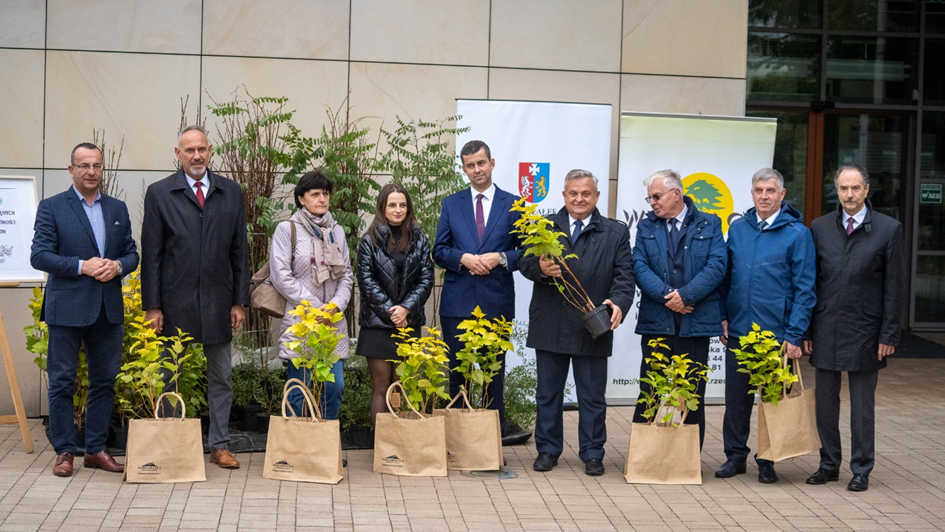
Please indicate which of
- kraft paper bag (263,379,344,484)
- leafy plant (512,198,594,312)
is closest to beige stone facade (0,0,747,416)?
leafy plant (512,198,594,312)

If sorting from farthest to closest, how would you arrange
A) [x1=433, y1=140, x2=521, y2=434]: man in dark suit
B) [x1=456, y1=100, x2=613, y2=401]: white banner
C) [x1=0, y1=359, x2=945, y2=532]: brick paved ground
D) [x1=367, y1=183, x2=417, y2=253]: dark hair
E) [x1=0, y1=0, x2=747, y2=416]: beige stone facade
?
[x1=456, y1=100, x2=613, y2=401]: white banner → [x1=0, y1=0, x2=747, y2=416]: beige stone facade → [x1=433, y1=140, x2=521, y2=434]: man in dark suit → [x1=367, y1=183, x2=417, y2=253]: dark hair → [x1=0, y1=359, x2=945, y2=532]: brick paved ground

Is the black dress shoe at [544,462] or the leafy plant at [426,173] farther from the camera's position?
the leafy plant at [426,173]

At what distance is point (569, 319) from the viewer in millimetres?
6938

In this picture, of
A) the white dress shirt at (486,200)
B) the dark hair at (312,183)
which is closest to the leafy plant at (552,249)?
the white dress shirt at (486,200)

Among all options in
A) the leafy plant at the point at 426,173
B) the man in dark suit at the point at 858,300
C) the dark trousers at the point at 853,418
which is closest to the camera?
the man in dark suit at the point at 858,300

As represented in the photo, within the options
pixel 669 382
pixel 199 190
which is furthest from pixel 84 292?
pixel 669 382

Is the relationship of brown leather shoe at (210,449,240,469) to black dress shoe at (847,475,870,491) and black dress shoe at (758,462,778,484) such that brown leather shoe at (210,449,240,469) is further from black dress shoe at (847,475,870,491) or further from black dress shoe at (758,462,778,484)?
black dress shoe at (847,475,870,491)

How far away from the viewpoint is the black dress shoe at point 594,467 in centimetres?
692

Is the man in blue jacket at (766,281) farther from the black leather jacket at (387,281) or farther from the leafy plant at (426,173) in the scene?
the leafy plant at (426,173)

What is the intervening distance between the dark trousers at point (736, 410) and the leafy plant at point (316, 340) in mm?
2476

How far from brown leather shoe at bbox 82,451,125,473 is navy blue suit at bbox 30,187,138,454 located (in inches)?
1.7

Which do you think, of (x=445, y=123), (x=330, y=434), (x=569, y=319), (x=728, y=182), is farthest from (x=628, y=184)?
(x=330, y=434)

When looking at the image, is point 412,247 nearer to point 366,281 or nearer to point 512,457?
point 366,281

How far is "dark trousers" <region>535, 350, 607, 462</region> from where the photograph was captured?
6996mm
